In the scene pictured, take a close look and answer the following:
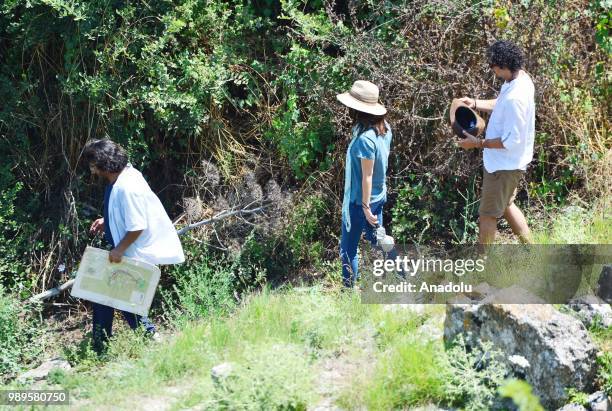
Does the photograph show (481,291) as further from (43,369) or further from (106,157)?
(43,369)

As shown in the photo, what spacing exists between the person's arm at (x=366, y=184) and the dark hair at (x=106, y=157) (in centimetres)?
178

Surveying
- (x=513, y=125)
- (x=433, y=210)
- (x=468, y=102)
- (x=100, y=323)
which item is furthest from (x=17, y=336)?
(x=513, y=125)

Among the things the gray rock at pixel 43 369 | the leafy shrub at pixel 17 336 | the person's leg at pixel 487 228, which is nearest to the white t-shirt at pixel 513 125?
the person's leg at pixel 487 228

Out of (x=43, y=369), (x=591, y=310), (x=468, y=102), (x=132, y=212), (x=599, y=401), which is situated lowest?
(x=43, y=369)

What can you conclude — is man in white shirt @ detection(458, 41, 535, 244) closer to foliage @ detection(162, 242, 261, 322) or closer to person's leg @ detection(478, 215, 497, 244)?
person's leg @ detection(478, 215, 497, 244)

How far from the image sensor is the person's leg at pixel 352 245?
6.50m

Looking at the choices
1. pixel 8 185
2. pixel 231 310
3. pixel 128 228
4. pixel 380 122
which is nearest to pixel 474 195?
pixel 380 122

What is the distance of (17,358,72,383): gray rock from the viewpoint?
6426 mm

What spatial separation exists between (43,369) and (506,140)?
13.3ft

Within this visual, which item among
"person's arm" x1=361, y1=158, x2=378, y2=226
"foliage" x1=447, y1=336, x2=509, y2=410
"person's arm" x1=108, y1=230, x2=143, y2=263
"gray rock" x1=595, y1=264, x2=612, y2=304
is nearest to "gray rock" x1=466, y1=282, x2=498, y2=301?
"foliage" x1=447, y1=336, x2=509, y2=410

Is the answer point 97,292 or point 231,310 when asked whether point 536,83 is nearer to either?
point 231,310

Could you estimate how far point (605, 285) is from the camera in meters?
→ 5.92

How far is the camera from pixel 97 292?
6.32m

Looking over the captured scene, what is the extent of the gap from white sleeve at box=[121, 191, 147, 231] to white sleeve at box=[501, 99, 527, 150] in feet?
8.80
